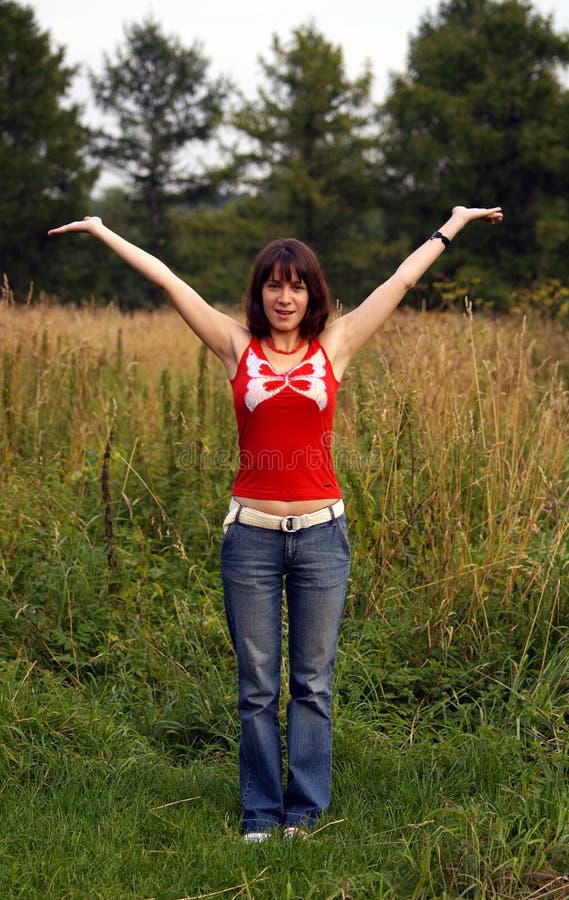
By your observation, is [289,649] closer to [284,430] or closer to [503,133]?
[284,430]

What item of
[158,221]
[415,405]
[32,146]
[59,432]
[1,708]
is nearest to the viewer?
[1,708]

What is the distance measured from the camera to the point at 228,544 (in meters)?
3.04

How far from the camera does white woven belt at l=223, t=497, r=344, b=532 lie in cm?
297

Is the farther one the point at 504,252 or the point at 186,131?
the point at 186,131

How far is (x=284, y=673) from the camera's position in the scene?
394cm

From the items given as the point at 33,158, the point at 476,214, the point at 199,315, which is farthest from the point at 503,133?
the point at 199,315

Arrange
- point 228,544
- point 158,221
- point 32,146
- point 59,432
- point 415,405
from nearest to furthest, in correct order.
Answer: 1. point 228,544
2. point 415,405
3. point 59,432
4. point 32,146
5. point 158,221

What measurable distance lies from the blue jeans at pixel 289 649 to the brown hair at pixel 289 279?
661mm

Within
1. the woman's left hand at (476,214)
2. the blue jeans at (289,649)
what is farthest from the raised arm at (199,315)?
the woman's left hand at (476,214)

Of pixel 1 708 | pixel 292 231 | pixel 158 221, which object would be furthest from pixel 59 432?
pixel 158 221

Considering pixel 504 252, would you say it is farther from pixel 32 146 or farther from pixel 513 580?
pixel 513 580

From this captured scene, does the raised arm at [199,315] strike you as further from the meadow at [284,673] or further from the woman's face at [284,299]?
the meadow at [284,673]

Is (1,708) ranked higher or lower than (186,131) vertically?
lower

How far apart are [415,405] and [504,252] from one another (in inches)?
734
